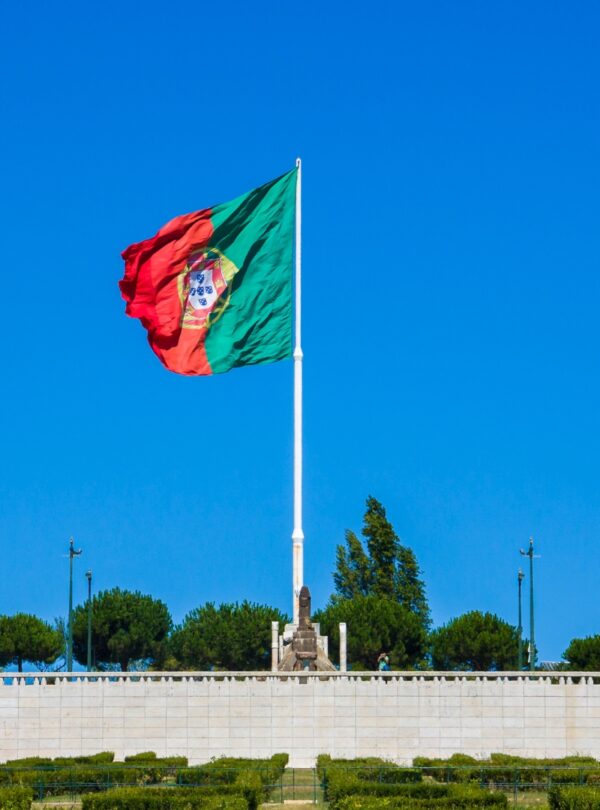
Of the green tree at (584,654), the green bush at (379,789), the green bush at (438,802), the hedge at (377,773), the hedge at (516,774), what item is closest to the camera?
the green bush at (438,802)

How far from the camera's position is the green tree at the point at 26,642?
3686 inches

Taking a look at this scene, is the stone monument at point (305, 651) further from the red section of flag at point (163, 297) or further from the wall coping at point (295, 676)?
the red section of flag at point (163, 297)

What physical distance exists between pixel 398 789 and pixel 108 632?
191 ft

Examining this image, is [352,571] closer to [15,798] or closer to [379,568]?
[379,568]

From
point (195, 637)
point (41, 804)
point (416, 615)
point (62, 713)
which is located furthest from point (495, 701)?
point (195, 637)

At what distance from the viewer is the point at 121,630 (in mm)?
96750

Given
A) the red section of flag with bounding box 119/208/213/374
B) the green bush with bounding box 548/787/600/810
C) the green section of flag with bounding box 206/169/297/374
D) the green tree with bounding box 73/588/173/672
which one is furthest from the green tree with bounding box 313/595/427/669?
the green bush with bounding box 548/787/600/810

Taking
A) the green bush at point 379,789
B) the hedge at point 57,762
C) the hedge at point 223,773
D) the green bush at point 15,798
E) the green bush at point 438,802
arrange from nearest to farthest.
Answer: the green bush at point 438,802, the green bush at point 15,798, the green bush at point 379,789, the hedge at point 223,773, the hedge at point 57,762

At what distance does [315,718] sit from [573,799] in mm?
19782

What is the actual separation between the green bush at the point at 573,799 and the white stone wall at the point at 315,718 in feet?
57.6

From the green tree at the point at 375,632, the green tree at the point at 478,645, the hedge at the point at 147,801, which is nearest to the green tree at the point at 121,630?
the green tree at the point at 375,632

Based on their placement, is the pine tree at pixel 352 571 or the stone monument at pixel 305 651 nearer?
the stone monument at pixel 305 651

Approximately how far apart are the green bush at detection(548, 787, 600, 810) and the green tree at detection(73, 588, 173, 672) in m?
60.9

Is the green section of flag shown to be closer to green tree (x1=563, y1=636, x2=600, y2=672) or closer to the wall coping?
the wall coping
